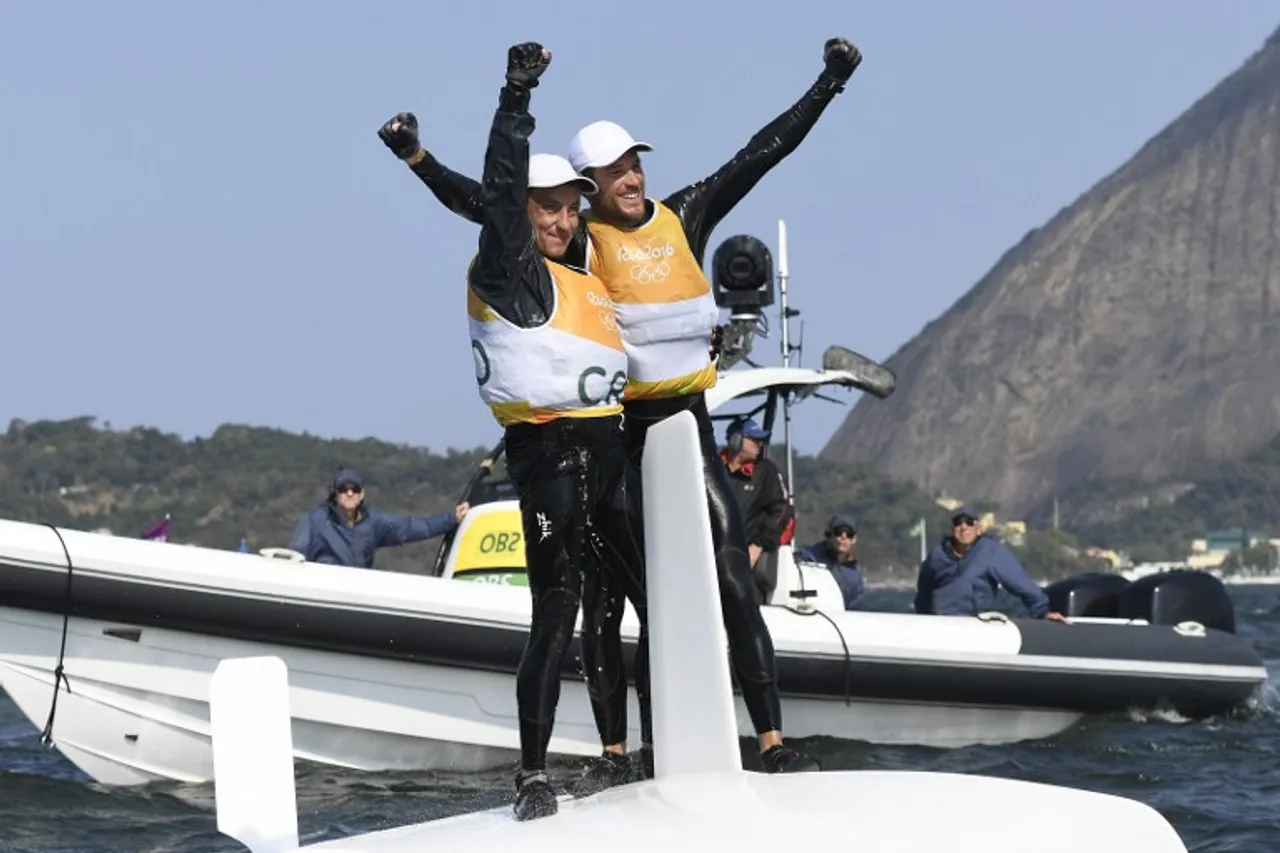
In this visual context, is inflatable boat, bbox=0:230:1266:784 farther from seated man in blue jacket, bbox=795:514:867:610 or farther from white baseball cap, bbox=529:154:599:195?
white baseball cap, bbox=529:154:599:195

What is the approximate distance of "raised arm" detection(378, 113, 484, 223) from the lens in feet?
18.6

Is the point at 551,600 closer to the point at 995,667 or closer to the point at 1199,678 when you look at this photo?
the point at 995,667

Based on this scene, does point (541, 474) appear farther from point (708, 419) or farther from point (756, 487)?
point (756, 487)

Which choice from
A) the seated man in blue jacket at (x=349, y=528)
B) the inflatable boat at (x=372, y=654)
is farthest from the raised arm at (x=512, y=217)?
the seated man in blue jacket at (x=349, y=528)

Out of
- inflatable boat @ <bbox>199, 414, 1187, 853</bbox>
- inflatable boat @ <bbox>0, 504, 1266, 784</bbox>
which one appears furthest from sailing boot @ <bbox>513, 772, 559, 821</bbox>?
inflatable boat @ <bbox>0, 504, 1266, 784</bbox>

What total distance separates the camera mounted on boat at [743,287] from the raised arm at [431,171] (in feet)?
23.5

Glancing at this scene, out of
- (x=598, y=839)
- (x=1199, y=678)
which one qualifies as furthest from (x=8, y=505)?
(x=598, y=839)

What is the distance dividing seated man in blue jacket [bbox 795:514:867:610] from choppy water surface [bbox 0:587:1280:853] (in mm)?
1316

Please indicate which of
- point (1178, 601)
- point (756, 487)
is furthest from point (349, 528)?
point (1178, 601)

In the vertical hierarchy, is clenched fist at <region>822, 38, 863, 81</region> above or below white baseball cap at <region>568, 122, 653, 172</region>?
above

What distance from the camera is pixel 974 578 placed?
1325 centimetres

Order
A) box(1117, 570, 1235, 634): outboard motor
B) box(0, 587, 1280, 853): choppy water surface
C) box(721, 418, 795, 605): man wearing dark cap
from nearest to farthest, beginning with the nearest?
1. box(0, 587, 1280, 853): choppy water surface
2. box(721, 418, 795, 605): man wearing dark cap
3. box(1117, 570, 1235, 634): outboard motor

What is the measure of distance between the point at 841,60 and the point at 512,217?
4.49 ft

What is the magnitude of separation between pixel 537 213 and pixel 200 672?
18.0 ft
